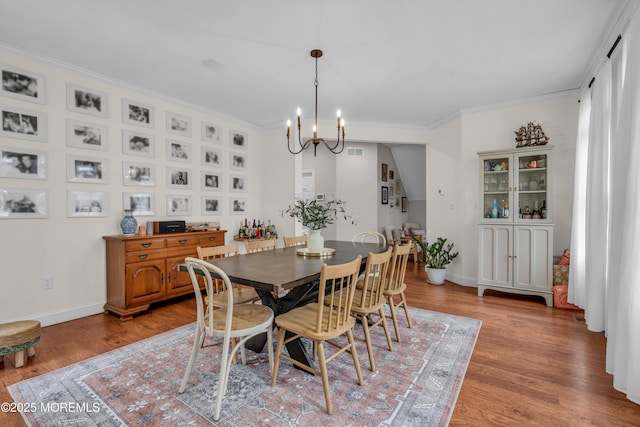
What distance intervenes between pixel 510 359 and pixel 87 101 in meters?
4.85

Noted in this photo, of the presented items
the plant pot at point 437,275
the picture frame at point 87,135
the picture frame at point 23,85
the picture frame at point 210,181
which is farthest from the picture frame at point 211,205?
the plant pot at point 437,275

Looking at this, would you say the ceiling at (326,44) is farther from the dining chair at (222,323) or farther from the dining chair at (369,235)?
the dining chair at (222,323)

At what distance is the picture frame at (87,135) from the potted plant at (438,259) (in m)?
4.71

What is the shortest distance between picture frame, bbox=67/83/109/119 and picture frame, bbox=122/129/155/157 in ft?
1.00

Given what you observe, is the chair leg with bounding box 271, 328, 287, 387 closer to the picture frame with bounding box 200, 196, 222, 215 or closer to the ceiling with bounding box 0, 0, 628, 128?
the ceiling with bounding box 0, 0, 628, 128

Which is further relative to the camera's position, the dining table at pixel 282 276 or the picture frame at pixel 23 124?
the picture frame at pixel 23 124

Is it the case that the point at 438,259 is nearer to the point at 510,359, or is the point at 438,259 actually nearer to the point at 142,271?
the point at 510,359

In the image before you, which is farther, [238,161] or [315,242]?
[238,161]

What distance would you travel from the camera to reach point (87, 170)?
334cm

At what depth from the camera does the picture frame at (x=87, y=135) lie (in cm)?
322

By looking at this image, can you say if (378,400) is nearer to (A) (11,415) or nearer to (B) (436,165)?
(A) (11,415)

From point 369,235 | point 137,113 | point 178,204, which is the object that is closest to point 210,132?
point 137,113

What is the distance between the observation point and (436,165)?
5258mm

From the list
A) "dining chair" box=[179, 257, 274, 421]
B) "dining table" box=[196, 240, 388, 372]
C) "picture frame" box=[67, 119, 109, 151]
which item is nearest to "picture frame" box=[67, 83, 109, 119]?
"picture frame" box=[67, 119, 109, 151]
